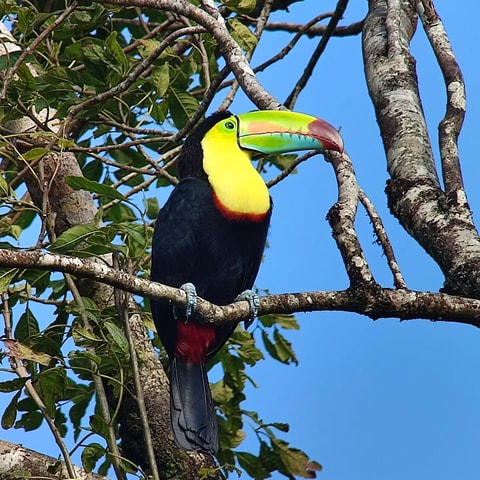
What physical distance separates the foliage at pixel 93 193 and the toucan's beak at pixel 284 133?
23 centimetres

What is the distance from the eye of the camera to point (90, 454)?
12.0 feet

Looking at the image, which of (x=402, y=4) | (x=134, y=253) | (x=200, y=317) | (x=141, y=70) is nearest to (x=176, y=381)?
(x=134, y=253)

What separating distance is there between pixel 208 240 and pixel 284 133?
0.57 meters

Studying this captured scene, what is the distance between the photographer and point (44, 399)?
3.71m

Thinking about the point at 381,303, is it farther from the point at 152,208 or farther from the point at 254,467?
the point at 152,208

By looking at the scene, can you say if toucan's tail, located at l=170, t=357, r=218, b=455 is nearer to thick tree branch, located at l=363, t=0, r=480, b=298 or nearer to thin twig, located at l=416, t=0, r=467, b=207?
thick tree branch, located at l=363, t=0, r=480, b=298

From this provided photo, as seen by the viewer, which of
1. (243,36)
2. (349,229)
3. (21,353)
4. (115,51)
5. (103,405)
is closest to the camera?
(349,229)

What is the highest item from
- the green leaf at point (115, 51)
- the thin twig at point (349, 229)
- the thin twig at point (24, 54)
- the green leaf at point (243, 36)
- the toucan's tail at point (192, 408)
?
the green leaf at point (243, 36)

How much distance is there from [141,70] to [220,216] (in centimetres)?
71

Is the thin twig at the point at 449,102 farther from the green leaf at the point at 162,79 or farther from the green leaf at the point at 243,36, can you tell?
the green leaf at the point at 162,79

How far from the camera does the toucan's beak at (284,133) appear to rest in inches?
155

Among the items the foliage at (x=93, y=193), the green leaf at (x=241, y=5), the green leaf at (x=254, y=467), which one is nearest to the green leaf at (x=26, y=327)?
the foliage at (x=93, y=193)

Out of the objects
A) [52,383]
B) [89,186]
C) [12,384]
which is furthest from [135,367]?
[89,186]

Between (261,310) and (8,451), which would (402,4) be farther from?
(8,451)
